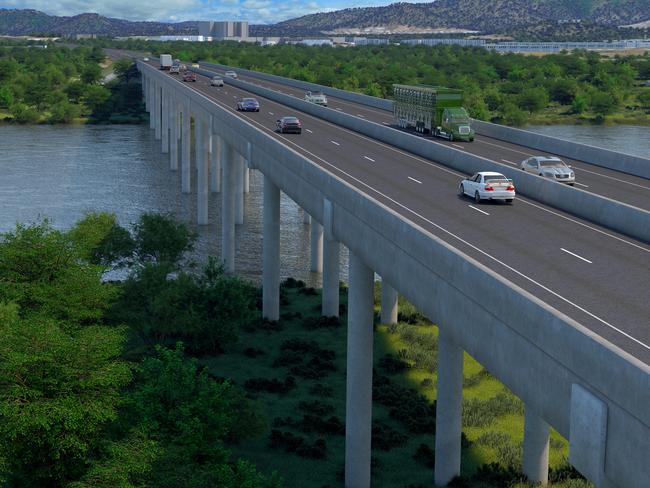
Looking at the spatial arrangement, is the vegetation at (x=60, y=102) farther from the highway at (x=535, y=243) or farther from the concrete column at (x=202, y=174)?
the highway at (x=535, y=243)

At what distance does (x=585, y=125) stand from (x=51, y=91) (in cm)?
9648

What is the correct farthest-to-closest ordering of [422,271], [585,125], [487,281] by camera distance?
1. [585,125]
2. [422,271]
3. [487,281]

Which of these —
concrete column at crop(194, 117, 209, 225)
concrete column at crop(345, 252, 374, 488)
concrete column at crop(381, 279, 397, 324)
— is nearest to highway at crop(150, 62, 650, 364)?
concrete column at crop(345, 252, 374, 488)

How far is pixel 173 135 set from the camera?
110m

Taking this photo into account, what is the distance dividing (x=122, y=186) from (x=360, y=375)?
2621 inches

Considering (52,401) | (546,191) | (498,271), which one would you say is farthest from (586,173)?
(52,401)

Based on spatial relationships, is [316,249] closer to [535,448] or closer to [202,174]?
[202,174]

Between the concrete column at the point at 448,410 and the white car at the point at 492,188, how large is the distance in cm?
783

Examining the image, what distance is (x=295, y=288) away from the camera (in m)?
57.5

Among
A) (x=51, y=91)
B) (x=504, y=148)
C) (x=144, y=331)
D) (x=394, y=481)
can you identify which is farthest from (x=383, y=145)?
(x=51, y=91)

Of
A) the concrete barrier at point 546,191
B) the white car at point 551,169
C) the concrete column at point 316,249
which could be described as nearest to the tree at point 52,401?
the concrete barrier at point 546,191

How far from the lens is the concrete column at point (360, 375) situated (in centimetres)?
3016

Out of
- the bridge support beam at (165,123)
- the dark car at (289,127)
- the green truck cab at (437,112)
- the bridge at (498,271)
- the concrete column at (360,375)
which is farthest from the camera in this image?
the bridge support beam at (165,123)

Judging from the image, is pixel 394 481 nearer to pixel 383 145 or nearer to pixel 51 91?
pixel 383 145
